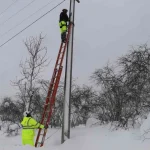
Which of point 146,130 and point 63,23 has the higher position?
point 63,23

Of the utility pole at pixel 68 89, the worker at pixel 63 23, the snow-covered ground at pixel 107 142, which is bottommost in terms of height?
the snow-covered ground at pixel 107 142

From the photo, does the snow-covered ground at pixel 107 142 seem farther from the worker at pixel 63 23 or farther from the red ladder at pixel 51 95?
the worker at pixel 63 23

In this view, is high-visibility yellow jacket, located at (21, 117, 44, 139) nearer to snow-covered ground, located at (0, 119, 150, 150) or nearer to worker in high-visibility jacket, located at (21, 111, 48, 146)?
worker in high-visibility jacket, located at (21, 111, 48, 146)


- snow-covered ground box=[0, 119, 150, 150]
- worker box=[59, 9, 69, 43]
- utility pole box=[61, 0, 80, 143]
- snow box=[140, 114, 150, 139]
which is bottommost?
snow-covered ground box=[0, 119, 150, 150]

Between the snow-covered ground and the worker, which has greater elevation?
the worker

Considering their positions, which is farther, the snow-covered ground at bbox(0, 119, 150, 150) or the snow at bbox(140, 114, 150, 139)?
the snow at bbox(140, 114, 150, 139)

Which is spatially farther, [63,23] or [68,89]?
[63,23]

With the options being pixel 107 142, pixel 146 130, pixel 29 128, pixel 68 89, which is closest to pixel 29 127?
pixel 29 128

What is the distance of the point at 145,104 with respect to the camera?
13711mm

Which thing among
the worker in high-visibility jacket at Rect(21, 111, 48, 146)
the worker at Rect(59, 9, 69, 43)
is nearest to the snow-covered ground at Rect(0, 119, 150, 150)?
the worker in high-visibility jacket at Rect(21, 111, 48, 146)

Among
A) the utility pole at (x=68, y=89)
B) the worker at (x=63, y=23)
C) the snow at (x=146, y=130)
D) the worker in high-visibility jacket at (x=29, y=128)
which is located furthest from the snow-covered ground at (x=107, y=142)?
the worker at (x=63, y=23)

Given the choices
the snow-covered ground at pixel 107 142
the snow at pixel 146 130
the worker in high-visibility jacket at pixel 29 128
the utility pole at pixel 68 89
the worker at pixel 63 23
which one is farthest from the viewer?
the worker at pixel 63 23

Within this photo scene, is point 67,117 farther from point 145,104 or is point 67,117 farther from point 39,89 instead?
→ point 39,89

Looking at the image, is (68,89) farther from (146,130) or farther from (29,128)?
(146,130)
